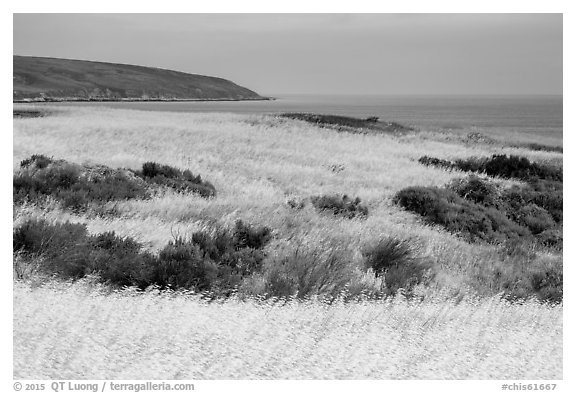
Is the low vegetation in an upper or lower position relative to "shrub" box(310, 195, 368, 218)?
upper

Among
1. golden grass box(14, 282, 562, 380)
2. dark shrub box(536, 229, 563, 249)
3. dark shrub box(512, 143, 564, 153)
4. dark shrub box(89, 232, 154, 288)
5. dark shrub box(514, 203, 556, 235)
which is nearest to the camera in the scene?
golden grass box(14, 282, 562, 380)

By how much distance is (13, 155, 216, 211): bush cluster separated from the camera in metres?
9.29

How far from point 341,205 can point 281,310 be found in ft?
17.6

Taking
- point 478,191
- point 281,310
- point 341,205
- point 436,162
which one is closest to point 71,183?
point 341,205

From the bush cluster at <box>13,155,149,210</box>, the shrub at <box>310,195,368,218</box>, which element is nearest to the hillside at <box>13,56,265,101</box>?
the bush cluster at <box>13,155,149,210</box>

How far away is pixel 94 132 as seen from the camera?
52.0ft

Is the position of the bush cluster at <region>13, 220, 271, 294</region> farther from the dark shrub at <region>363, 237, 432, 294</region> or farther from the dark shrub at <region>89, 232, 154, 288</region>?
the dark shrub at <region>363, 237, 432, 294</region>

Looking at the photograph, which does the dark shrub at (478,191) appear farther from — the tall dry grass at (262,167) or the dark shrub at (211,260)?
the dark shrub at (211,260)

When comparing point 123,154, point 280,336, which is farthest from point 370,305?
point 123,154

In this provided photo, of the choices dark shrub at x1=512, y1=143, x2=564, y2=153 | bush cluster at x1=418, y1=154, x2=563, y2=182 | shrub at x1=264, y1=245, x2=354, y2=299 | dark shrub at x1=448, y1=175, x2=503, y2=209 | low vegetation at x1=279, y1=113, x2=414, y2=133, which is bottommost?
shrub at x1=264, y1=245, x2=354, y2=299

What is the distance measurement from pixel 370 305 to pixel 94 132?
38.8 ft

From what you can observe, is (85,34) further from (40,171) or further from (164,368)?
(164,368)

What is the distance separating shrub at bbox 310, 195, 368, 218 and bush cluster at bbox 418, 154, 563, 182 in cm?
Result: 494

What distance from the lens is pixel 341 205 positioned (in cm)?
1077
